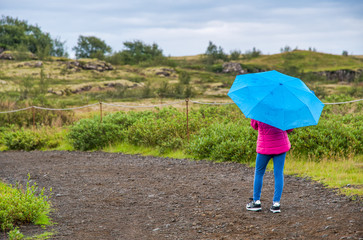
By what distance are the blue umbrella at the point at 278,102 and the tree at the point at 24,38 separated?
194 feet

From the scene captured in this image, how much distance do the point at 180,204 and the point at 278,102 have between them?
7.50 feet

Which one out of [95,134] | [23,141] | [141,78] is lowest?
[23,141]

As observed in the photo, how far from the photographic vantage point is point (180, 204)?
603 cm

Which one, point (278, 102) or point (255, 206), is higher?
point (278, 102)

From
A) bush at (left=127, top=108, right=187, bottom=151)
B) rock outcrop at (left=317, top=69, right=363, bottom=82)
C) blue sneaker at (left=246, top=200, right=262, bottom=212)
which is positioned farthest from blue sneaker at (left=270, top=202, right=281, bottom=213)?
rock outcrop at (left=317, top=69, right=363, bottom=82)

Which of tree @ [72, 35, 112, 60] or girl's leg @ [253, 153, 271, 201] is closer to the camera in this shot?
girl's leg @ [253, 153, 271, 201]

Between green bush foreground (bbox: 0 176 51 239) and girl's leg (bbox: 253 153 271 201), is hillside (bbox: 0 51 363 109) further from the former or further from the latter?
girl's leg (bbox: 253 153 271 201)

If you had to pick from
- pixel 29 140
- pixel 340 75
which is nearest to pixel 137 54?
pixel 340 75

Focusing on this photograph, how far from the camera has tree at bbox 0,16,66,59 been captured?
64938mm

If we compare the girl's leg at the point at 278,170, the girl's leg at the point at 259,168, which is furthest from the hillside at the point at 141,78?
the girl's leg at the point at 278,170

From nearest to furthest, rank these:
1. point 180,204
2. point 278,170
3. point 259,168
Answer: point 278,170 → point 259,168 → point 180,204

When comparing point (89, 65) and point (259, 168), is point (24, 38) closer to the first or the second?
point (89, 65)

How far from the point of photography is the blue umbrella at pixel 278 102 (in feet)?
15.4

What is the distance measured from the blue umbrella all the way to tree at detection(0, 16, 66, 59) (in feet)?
194
